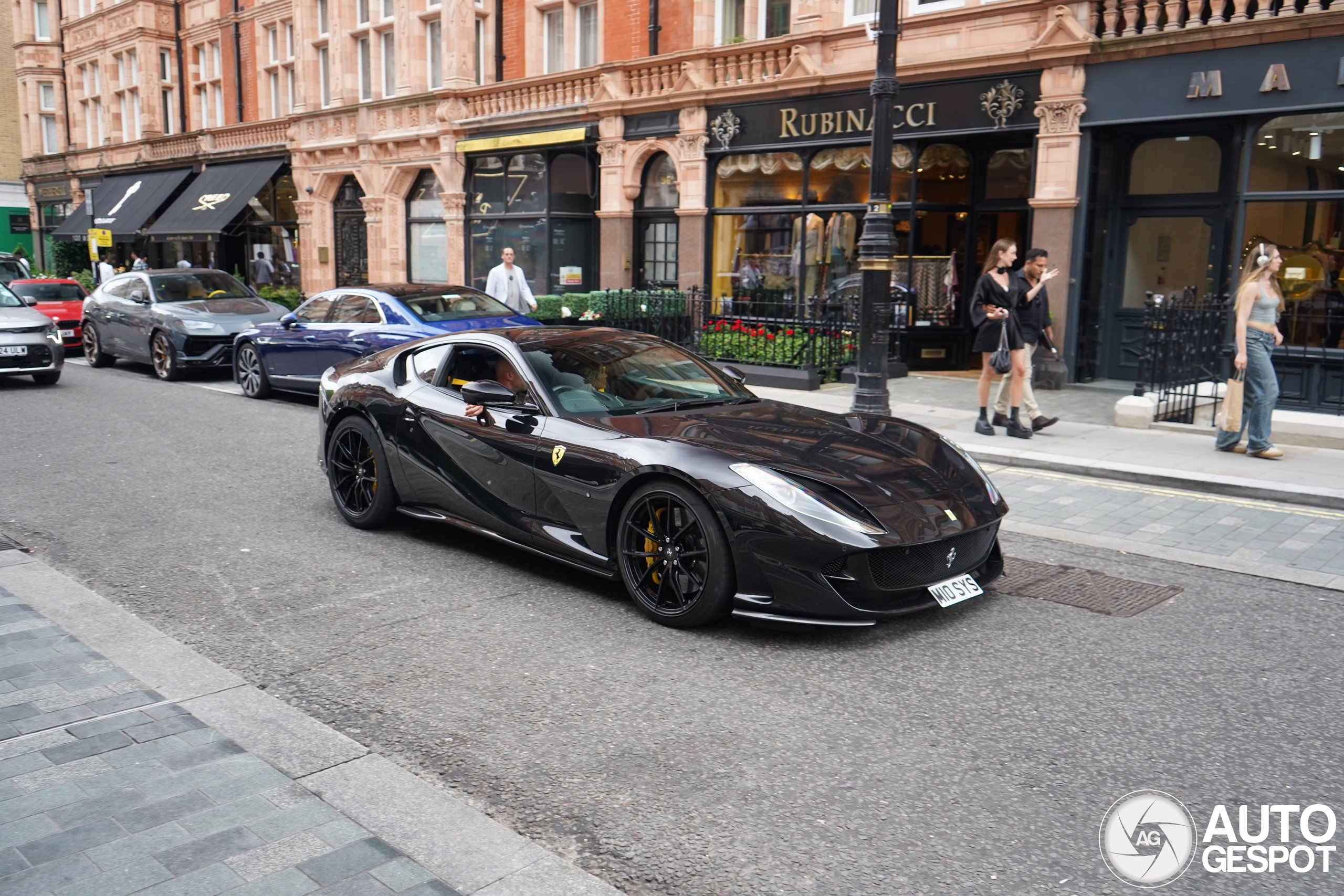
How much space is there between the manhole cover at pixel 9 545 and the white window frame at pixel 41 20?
4369 cm

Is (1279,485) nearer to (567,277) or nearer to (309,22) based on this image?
(567,277)

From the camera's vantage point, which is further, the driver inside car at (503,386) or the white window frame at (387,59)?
the white window frame at (387,59)

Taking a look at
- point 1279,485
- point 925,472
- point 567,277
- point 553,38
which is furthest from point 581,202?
point 925,472

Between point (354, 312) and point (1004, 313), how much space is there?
766 centimetres

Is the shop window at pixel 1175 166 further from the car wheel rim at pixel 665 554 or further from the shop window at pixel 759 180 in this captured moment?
the car wheel rim at pixel 665 554

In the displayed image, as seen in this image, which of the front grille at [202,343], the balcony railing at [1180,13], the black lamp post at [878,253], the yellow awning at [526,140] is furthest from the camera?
the yellow awning at [526,140]

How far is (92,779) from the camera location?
12.1 ft

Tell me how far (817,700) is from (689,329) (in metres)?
13.1

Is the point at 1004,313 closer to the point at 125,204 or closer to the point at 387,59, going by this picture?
the point at 387,59

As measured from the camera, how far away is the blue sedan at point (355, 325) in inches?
509

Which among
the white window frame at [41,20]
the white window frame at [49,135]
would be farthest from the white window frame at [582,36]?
the white window frame at [41,20]

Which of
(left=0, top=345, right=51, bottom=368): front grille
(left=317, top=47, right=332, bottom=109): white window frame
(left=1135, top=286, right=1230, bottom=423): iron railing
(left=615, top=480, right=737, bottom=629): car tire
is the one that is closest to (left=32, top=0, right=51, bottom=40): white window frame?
(left=317, top=47, right=332, bottom=109): white window frame

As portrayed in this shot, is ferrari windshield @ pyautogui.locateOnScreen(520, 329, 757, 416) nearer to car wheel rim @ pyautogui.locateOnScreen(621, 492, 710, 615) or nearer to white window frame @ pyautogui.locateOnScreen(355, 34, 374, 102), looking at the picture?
car wheel rim @ pyautogui.locateOnScreen(621, 492, 710, 615)

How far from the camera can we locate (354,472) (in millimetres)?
7414
